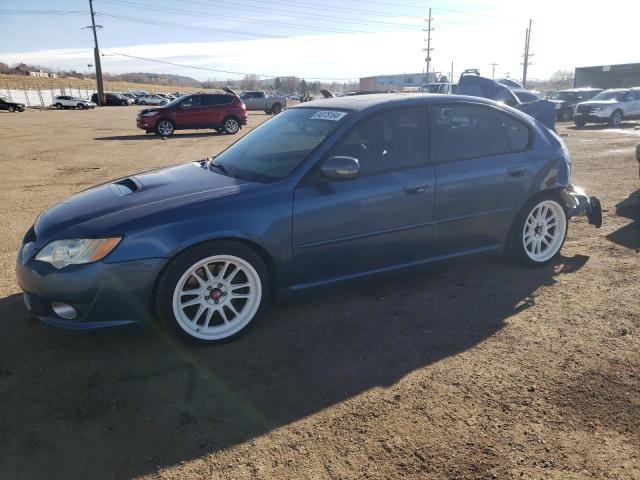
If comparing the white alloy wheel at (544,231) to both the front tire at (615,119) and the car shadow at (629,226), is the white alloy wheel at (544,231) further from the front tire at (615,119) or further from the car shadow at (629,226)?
the front tire at (615,119)

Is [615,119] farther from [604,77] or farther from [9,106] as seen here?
[9,106]

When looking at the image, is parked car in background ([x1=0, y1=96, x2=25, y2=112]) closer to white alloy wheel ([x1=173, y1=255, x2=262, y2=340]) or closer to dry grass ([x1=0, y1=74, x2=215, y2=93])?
dry grass ([x1=0, y1=74, x2=215, y2=93])

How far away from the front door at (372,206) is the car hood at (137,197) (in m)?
0.51

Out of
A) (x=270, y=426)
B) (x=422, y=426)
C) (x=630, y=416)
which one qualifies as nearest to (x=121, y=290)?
(x=270, y=426)

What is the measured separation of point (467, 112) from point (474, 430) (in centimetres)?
272

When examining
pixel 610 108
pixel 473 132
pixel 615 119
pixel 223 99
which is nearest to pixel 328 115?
pixel 473 132

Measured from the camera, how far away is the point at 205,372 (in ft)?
9.78

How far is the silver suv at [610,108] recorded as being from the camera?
2133 centimetres

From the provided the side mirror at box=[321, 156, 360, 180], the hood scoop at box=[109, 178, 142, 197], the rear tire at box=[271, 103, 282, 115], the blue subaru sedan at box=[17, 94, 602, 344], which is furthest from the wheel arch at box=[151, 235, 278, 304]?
the rear tire at box=[271, 103, 282, 115]

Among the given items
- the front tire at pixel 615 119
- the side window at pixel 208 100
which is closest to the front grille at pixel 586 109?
the front tire at pixel 615 119

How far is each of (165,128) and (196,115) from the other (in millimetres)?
1325

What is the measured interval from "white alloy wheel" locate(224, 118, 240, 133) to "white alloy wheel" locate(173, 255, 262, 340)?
17.6m

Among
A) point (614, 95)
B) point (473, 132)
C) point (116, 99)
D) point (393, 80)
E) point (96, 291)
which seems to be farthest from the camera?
point (393, 80)

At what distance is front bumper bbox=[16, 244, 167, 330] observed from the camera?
2.94m
